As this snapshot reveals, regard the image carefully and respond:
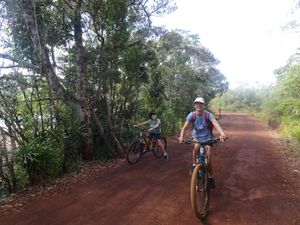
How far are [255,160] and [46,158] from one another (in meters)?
6.85

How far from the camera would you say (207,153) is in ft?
21.6

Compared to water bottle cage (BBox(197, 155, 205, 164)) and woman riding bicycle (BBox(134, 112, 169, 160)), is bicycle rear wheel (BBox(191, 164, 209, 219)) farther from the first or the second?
woman riding bicycle (BBox(134, 112, 169, 160))

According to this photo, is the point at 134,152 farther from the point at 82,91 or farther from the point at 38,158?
the point at 38,158

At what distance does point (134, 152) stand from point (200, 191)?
5.09 m

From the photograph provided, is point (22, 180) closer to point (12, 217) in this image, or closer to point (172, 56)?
point (12, 217)

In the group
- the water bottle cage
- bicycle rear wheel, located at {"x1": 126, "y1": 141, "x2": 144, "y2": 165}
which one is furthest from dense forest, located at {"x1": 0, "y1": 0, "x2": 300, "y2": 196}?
the water bottle cage

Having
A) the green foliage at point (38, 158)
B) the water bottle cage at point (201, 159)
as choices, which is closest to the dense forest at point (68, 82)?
the green foliage at point (38, 158)

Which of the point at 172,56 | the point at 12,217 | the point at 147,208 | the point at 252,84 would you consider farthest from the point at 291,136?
the point at 252,84

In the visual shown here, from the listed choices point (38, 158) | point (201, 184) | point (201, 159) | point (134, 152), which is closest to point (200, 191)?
point (201, 184)

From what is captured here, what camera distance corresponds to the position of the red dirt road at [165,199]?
19.2 ft

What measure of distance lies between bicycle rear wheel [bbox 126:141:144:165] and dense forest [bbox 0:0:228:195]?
3.84ft

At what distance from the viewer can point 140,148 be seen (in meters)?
11.1

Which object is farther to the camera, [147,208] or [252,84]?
[252,84]

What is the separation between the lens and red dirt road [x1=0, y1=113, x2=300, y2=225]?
5867 mm
